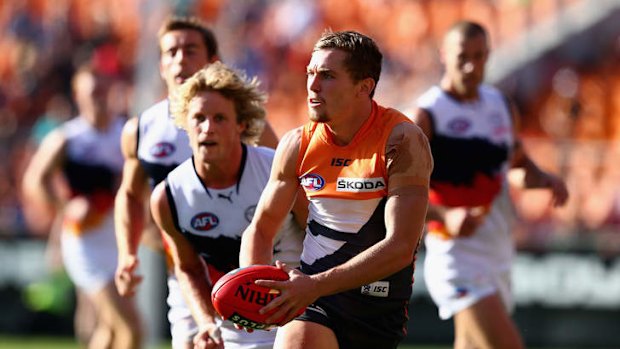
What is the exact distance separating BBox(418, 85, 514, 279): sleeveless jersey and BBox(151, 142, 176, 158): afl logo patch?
1730 mm

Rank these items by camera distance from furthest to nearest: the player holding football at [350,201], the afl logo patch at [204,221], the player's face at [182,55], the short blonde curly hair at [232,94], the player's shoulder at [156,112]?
the player's shoulder at [156,112] → the player's face at [182,55] → the afl logo patch at [204,221] → the short blonde curly hair at [232,94] → the player holding football at [350,201]

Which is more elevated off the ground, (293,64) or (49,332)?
(293,64)

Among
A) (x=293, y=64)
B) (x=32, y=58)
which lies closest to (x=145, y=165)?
(x=293, y=64)

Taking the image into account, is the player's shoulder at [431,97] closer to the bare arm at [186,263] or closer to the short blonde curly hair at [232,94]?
the short blonde curly hair at [232,94]

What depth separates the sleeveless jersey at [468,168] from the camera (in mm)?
8336

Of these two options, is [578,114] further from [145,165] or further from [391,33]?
[145,165]

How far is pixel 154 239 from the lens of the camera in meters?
8.92

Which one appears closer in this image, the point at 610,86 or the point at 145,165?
the point at 145,165

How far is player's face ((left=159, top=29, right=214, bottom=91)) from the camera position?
7.54 meters

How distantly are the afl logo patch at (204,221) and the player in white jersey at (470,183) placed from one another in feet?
6.70

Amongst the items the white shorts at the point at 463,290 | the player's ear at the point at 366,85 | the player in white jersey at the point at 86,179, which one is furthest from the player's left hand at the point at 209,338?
the player in white jersey at the point at 86,179

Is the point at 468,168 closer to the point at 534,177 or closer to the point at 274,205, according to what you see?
the point at 534,177

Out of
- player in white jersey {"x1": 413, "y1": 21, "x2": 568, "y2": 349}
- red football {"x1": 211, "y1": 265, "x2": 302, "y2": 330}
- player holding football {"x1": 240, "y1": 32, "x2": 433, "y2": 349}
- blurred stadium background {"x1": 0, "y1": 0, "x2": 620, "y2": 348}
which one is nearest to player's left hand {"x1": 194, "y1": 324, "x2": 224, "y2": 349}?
player holding football {"x1": 240, "y1": 32, "x2": 433, "y2": 349}

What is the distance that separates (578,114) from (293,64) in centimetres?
446
